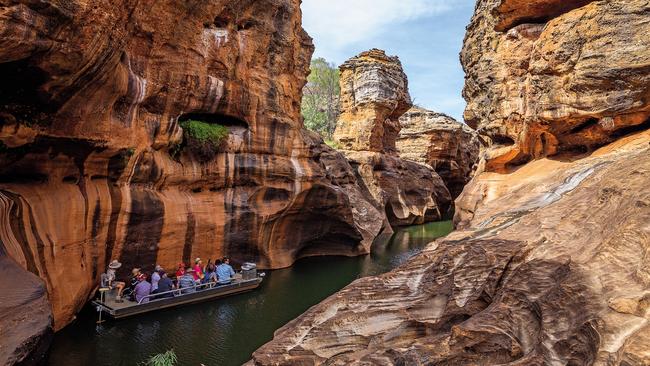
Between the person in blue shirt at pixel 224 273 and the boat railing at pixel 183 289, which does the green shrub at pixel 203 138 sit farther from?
the boat railing at pixel 183 289

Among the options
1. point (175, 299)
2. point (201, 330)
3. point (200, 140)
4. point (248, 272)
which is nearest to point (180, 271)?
point (175, 299)

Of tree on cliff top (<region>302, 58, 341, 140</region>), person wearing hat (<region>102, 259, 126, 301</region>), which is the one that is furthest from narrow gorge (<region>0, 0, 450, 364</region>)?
tree on cliff top (<region>302, 58, 341, 140</region>)

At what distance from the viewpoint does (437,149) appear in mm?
36031

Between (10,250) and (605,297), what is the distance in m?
9.69

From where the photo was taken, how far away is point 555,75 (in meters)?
9.02

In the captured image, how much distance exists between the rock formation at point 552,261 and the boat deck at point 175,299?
6872 millimetres

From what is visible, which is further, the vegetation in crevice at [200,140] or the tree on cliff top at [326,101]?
the tree on cliff top at [326,101]

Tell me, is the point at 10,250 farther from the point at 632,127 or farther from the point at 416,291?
the point at 632,127

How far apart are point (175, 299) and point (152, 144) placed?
459cm

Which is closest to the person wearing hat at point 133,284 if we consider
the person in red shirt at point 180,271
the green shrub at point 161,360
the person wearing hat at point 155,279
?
the person wearing hat at point 155,279

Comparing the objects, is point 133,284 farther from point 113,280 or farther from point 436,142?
point 436,142

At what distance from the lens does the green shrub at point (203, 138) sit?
44.3 feet

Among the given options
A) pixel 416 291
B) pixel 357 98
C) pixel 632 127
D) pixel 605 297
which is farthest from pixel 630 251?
pixel 357 98

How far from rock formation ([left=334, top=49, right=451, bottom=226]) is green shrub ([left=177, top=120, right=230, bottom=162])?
564 inches
